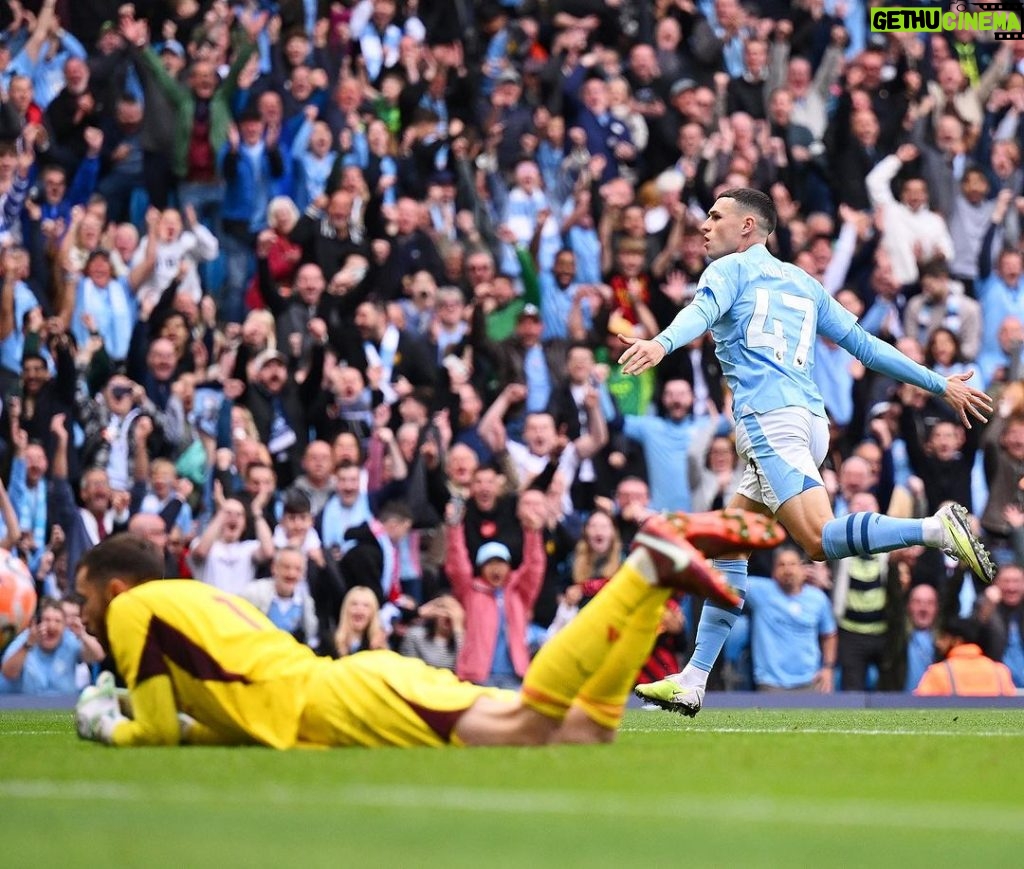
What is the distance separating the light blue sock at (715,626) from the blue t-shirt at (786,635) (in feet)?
17.4

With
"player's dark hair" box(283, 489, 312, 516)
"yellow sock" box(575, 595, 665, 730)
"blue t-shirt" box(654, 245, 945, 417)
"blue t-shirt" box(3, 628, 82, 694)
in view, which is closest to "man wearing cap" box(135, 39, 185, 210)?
"player's dark hair" box(283, 489, 312, 516)

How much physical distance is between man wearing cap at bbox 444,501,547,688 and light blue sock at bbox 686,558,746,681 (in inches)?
201

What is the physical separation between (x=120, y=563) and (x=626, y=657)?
6.22 ft

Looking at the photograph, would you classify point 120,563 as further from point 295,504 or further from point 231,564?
point 295,504

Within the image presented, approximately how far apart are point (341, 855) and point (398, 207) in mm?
12990

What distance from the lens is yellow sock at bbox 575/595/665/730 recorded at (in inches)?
258

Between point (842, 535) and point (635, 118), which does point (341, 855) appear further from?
point (635, 118)

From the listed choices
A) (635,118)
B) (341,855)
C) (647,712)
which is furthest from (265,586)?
(341,855)

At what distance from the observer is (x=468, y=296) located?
1688 cm

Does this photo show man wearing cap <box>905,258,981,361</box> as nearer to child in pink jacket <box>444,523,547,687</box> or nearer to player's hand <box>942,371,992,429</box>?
child in pink jacket <box>444,523,547,687</box>

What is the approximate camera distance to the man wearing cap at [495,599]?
47.5 ft

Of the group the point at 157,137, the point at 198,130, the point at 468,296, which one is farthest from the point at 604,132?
the point at 157,137

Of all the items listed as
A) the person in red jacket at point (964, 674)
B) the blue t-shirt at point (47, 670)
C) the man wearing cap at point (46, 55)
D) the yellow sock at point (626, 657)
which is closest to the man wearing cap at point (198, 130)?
the man wearing cap at point (46, 55)

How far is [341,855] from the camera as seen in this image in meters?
4.45
